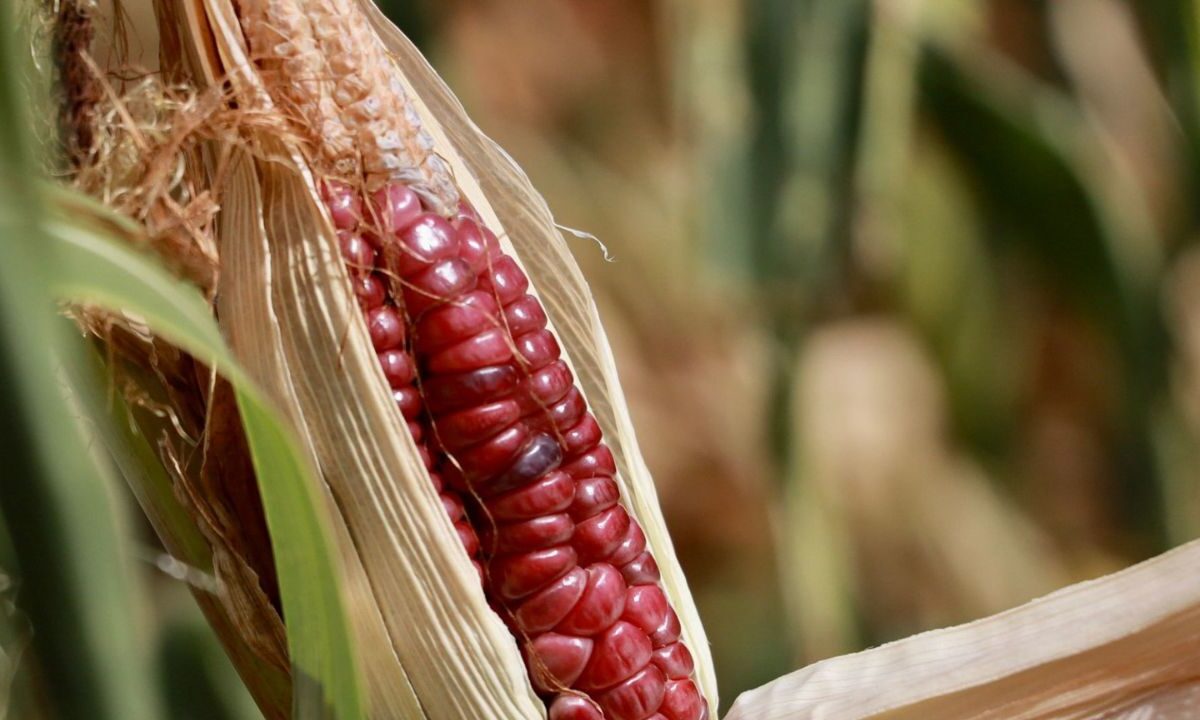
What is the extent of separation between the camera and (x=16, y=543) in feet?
0.72

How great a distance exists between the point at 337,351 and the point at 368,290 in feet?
0.10

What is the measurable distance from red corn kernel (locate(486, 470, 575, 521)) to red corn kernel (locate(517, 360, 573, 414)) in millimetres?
31

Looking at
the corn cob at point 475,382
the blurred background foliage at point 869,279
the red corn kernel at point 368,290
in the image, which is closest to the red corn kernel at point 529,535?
the corn cob at point 475,382

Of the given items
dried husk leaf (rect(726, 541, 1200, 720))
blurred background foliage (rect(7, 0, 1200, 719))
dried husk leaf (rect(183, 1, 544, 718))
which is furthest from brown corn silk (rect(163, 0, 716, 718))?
blurred background foliage (rect(7, 0, 1200, 719))

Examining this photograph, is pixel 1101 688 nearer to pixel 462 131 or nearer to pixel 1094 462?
pixel 462 131

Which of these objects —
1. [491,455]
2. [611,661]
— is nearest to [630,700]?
[611,661]

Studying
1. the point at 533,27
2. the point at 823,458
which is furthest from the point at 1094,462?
the point at 533,27

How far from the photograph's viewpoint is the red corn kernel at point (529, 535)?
0.46 metres

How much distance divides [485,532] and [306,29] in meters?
0.23

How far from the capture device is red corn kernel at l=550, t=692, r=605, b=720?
0.46m

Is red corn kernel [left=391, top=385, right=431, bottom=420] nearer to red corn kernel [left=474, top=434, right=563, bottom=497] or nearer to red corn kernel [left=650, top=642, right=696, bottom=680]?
red corn kernel [left=474, top=434, right=563, bottom=497]

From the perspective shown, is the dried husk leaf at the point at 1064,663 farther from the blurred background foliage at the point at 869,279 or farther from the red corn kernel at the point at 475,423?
the blurred background foliage at the point at 869,279

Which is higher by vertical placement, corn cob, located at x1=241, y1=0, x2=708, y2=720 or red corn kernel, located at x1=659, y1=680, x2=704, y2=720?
corn cob, located at x1=241, y1=0, x2=708, y2=720

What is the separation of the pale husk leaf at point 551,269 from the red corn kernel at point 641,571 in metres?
0.02
